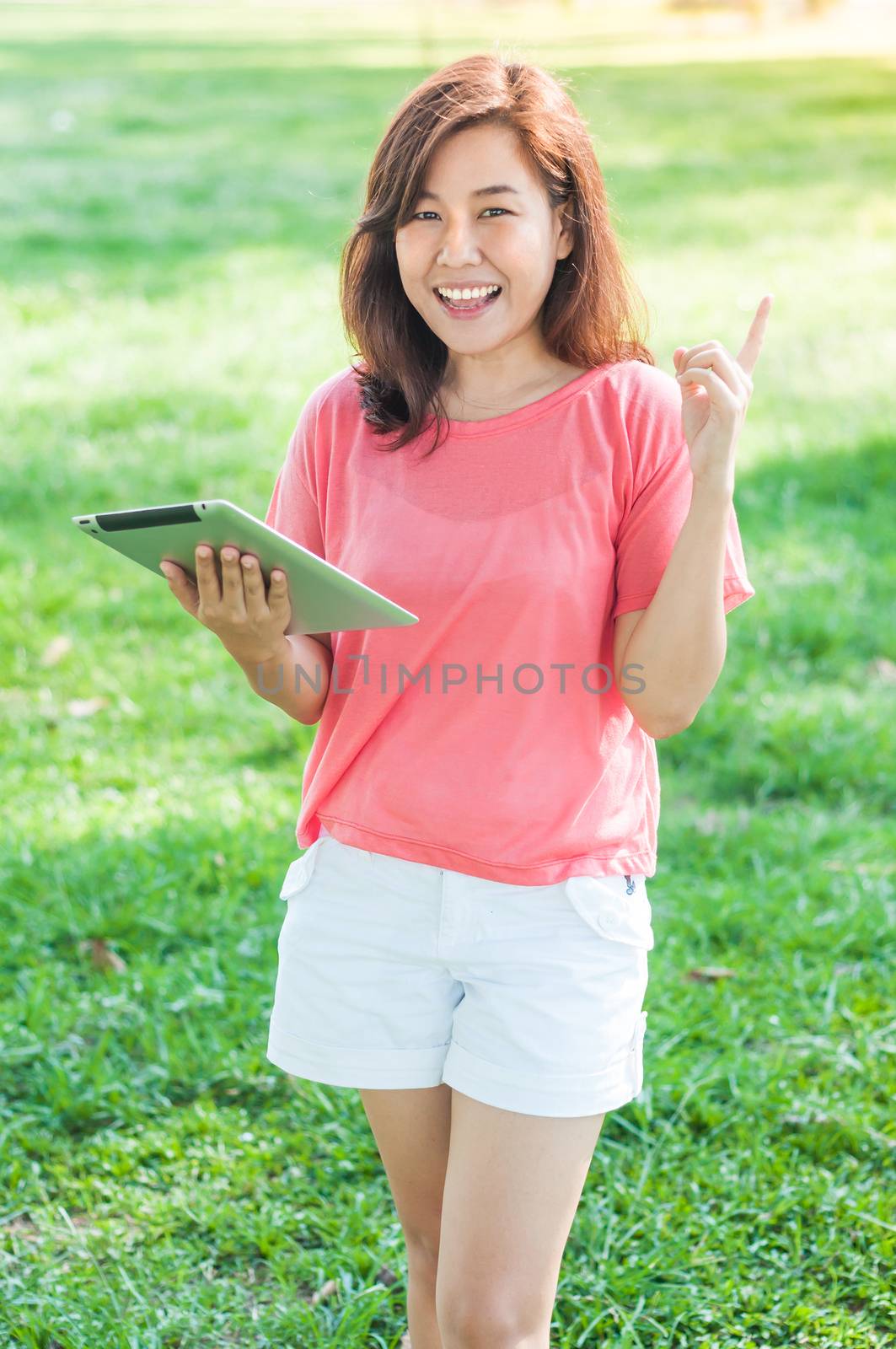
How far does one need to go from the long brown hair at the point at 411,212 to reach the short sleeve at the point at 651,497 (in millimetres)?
138

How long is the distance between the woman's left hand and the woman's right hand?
0.56m

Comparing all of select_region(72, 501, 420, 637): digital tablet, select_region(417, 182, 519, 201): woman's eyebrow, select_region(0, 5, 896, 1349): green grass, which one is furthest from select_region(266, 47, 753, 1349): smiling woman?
select_region(0, 5, 896, 1349): green grass

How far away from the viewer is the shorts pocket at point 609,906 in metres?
1.95

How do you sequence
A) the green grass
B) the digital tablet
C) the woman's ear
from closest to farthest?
the digital tablet, the woman's ear, the green grass

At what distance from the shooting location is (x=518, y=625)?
1.97 meters

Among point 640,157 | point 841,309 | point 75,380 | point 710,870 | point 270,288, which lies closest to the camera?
point 710,870

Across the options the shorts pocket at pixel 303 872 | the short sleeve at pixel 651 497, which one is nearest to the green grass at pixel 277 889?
the short sleeve at pixel 651 497

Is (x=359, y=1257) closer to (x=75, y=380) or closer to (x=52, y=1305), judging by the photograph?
(x=52, y=1305)

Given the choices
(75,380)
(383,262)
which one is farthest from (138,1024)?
(75,380)

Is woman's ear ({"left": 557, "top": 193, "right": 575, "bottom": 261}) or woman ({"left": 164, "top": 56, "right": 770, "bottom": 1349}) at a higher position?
woman's ear ({"left": 557, "top": 193, "right": 575, "bottom": 261})

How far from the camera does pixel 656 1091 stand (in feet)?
9.96

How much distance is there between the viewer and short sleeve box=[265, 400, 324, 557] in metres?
2.18

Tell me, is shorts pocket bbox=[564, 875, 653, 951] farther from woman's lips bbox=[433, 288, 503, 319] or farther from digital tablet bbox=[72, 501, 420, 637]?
woman's lips bbox=[433, 288, 503, 319]

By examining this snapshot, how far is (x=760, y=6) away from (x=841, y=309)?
689 inches
